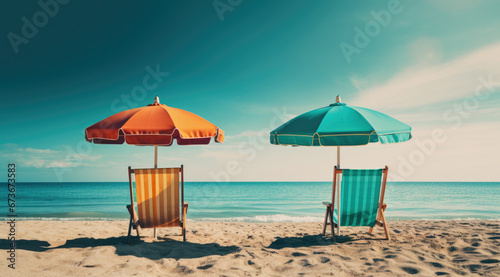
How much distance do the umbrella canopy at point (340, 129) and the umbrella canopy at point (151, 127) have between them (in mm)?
1131

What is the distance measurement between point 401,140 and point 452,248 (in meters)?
1.69

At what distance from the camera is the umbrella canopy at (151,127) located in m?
3.60

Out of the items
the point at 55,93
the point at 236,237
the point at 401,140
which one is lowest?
the point at 236,237

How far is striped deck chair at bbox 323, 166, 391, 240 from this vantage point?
4.12 metres

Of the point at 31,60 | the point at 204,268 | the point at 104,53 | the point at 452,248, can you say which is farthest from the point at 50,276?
the point at 31,60

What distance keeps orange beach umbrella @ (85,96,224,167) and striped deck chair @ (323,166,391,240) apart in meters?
2.06

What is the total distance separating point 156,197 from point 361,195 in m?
3.10

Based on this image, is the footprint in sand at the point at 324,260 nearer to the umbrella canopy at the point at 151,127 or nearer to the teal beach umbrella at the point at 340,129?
the teal beach umbrella at the point at 340,129

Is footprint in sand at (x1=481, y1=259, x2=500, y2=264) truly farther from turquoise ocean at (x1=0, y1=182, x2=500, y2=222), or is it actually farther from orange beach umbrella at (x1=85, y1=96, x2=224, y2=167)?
turquoise ocean at (x1=0, y1=182, x2=500, y2=222)

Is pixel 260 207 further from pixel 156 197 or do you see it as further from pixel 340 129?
pixel 340 129

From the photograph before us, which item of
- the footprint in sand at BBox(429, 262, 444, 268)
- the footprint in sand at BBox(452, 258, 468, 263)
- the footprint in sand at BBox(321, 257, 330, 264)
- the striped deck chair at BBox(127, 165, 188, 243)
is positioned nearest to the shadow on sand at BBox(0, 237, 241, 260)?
the striped deck chair at BBox(127, 165, 188, 243)

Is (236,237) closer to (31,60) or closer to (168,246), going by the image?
(168,246)

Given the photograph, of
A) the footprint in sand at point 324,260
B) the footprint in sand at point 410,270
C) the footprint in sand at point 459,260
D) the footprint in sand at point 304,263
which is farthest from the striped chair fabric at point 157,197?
the footprint in sand at point 459,260

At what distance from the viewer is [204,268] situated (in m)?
3.12
